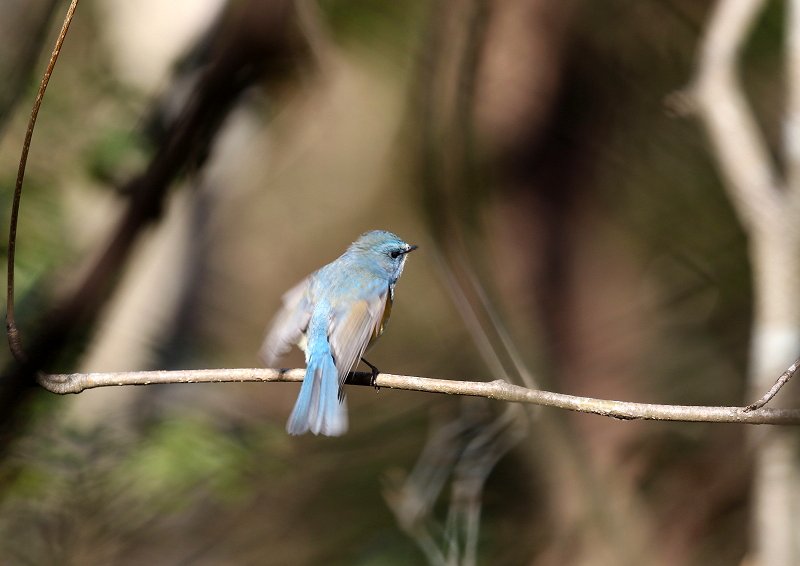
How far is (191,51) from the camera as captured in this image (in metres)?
3.73

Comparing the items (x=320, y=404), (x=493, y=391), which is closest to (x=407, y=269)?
(x=320, y=404)

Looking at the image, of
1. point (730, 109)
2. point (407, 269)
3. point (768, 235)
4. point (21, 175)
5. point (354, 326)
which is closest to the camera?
point (21, 175)

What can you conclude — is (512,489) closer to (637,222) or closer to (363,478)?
(363,478)

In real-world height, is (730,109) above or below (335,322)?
above

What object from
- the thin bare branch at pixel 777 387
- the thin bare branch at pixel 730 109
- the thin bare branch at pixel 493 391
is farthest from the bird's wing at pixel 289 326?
the thin bare branch at pixel 730 109

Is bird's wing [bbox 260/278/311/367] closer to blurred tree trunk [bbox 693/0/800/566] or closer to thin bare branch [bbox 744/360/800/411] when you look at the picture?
thin bare branch [bbox 744/360/800/411]

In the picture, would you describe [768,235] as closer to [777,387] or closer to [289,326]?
[777,387]

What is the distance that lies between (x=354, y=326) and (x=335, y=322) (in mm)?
86

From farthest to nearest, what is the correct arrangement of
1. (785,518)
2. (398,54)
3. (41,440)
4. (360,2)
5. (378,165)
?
(378,165) → (398,54) → (360,2) → (785,518) → (41,440)

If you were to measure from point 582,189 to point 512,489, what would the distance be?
8.55 feet

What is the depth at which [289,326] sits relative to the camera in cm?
290

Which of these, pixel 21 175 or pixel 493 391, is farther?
pixel 493 391

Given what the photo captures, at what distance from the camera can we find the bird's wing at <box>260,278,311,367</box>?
2732 millimetres

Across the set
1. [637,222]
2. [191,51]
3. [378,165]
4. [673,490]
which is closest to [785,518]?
[673,490]
